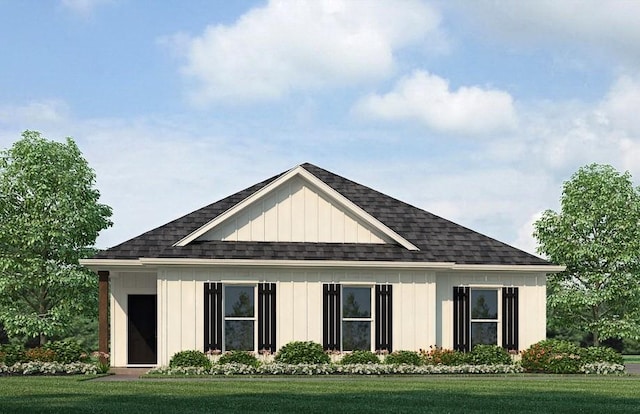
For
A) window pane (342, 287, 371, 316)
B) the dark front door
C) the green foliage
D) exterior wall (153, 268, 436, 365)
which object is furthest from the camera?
the dark front door

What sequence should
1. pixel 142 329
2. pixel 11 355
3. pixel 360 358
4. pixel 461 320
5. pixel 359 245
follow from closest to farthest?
pixel 11 355, pixel 360 358, pixel 359 245, pixel 461 320, pixel 142 329

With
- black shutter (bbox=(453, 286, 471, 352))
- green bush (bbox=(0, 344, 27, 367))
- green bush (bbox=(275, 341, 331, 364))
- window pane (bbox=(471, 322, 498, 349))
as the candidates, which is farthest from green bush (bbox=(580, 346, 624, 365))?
green bush (bbox=(0, 344, 27, 367))

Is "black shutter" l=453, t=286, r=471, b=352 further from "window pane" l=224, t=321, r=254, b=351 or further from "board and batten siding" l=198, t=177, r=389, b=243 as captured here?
"window pane" l=224, t=321, r=254, b=351

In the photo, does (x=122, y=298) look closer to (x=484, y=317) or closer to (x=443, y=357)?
(x=443, y=357)

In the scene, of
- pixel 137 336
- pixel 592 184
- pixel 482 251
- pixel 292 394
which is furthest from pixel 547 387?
pixel 592 184

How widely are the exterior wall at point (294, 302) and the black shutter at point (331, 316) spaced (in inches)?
5.5

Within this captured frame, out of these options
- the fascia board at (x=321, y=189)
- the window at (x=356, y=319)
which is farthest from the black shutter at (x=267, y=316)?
the fascia board at (x=321, y=189)

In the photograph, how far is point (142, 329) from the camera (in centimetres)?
3091

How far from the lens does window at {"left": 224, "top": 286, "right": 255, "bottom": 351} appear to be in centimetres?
2836

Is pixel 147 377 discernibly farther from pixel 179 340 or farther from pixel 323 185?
pixel 323 185

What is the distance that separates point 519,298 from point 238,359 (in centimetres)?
890

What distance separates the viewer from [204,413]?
15.7 metres

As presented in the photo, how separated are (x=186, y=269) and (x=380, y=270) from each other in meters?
5.47

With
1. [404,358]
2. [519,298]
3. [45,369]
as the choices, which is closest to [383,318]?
[404,358]
